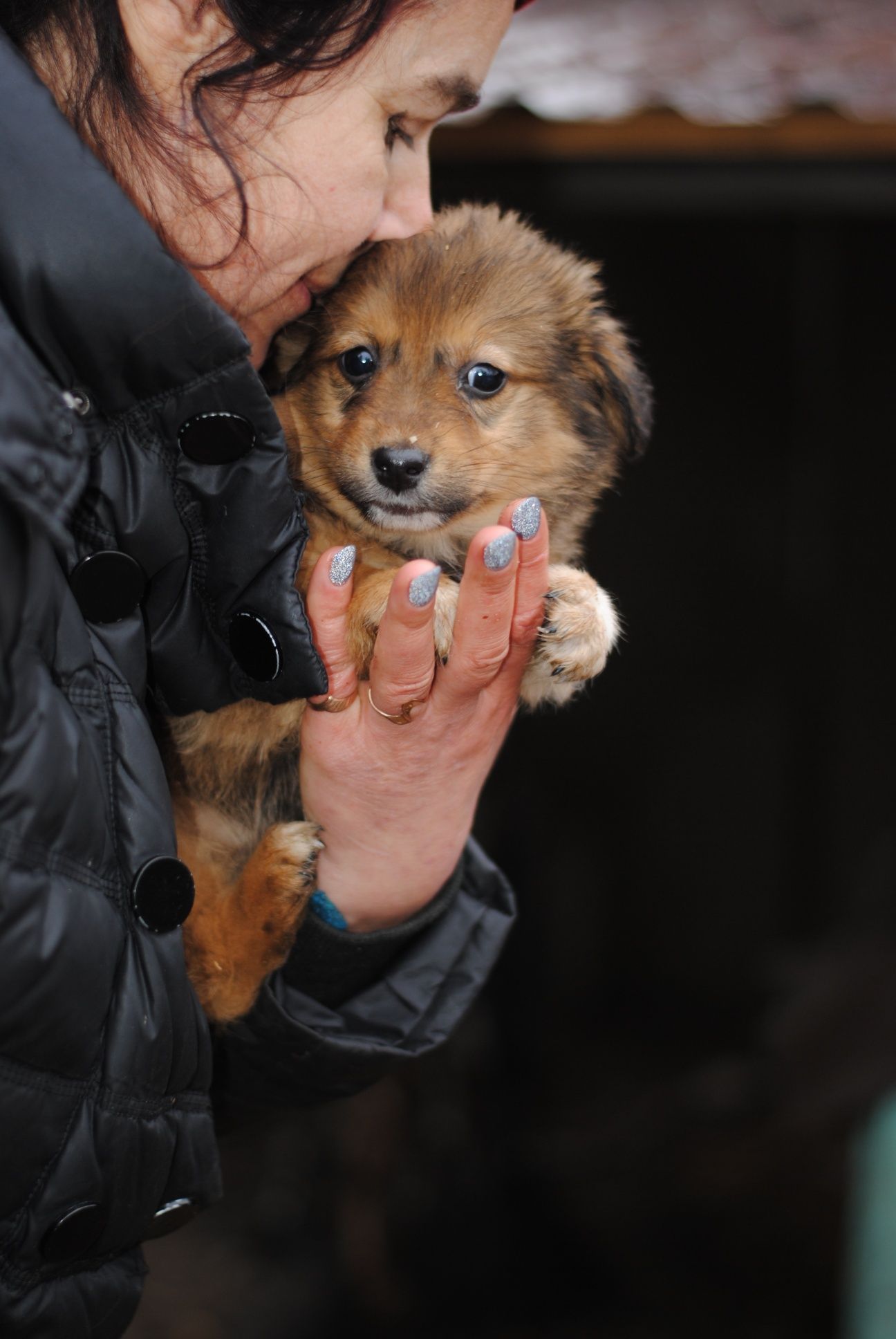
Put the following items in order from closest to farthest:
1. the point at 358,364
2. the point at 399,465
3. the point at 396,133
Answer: the point at 396,133
the point at 399,465
the point at 358,364

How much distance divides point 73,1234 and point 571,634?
983 mm

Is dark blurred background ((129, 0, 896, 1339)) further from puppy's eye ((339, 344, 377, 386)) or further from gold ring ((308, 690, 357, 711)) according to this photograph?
gold ring ((308, 690, 357, 711))

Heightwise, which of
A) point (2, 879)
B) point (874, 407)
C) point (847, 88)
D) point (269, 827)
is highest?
point (2, 879)

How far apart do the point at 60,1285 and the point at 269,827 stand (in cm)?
77

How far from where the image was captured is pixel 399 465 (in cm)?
190

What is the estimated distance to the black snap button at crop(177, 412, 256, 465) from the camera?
Result: 139 centimetres

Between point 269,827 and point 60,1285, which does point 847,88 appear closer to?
point 269,827

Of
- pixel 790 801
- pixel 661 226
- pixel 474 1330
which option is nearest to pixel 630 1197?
pixel 474 1330

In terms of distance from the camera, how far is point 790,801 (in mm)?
6156

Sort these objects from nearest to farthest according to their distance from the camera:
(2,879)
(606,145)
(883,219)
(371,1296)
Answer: (2,879) < (606,145) < (371,1296) < (883,219)

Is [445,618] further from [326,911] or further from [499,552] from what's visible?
[326,911]

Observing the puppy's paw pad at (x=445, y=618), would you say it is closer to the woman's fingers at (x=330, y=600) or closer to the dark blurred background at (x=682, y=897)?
the woman's fingers at (x=330, y=600)

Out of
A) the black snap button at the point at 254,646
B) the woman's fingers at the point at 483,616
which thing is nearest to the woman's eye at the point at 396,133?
the woman's fingers at the point at 483,616

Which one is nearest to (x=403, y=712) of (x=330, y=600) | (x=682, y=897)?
(x=330, y=600)
